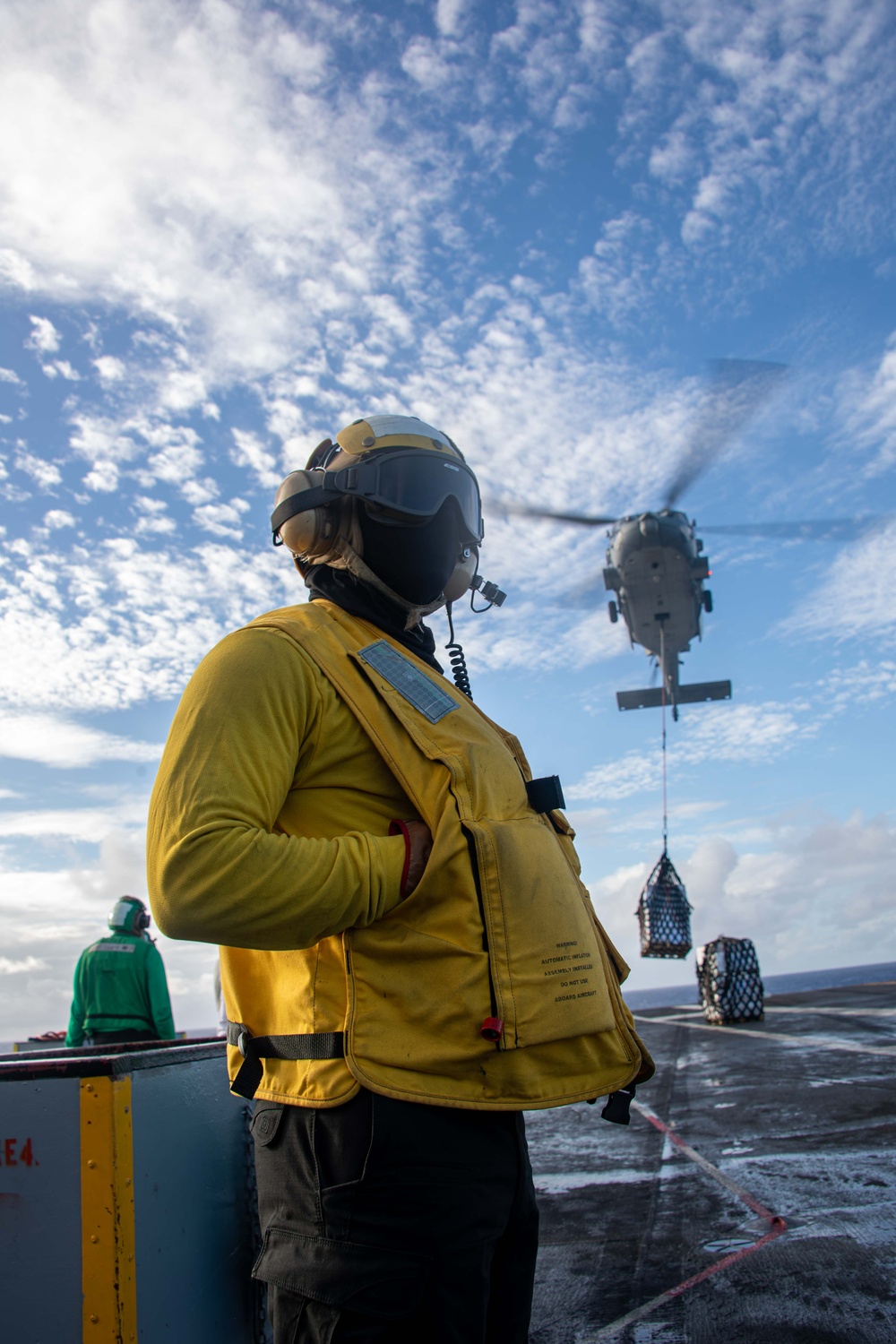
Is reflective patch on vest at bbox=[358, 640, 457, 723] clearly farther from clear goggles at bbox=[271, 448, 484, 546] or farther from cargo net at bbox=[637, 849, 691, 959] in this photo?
cargo net at bbox=[637, 849, 691, 959]

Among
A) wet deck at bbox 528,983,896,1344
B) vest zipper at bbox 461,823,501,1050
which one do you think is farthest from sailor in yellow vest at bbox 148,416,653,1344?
wet deck at bbox 528,983,896,1344

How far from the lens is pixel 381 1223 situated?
5.02 feet

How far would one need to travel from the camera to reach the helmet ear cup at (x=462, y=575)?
2.56 metres

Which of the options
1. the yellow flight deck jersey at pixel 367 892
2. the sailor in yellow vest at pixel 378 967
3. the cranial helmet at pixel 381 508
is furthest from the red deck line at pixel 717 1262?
the cranial helmet at pixel 381 508

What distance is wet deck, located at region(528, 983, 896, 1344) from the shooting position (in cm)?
325

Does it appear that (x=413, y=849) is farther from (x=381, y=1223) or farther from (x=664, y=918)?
(x=664, y=918)

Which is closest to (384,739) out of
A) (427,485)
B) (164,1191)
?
(427,485)

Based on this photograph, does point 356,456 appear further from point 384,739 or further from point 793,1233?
point 793,1233

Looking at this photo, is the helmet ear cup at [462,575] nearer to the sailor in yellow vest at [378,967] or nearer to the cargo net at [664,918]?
the sailor in yellow vest at [378,967]

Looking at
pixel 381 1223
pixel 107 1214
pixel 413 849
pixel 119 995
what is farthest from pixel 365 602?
pixel 119 995

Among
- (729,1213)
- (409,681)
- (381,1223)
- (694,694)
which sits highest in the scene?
(694,694)

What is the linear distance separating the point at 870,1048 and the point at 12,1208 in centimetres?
1025

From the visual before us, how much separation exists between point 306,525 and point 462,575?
523mm

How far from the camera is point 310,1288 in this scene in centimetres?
152
